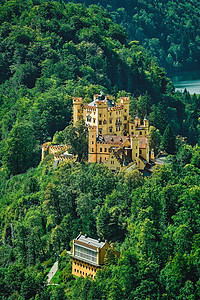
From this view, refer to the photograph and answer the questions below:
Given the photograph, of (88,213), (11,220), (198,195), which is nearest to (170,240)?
(198,195)

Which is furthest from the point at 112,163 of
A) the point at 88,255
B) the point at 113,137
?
the point at 88,255

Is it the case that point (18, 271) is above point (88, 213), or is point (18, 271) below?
below

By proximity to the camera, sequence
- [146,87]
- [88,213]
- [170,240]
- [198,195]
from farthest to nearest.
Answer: [146,87] < [88,213] < [198,195] < [170,240]

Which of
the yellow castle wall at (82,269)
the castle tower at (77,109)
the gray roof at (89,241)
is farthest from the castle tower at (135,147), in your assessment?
the yellow castle wall at (82,269)

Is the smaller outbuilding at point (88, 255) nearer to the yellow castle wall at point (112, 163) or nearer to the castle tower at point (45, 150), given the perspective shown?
the yellow castle wall at point (112, 163)

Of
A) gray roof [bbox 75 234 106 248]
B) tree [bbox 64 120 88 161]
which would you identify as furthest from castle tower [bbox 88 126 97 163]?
gray roof [bbox 75 234 106 248]

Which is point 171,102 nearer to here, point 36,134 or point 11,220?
point 36,134
